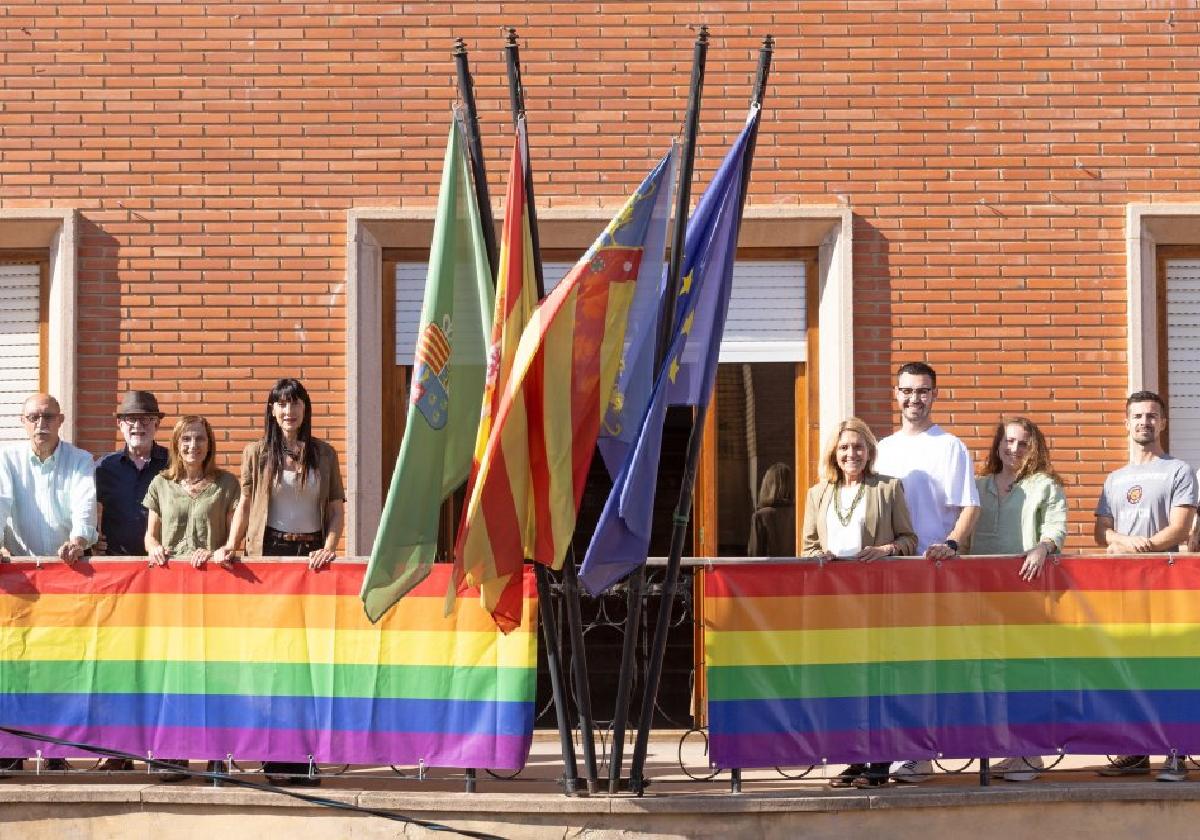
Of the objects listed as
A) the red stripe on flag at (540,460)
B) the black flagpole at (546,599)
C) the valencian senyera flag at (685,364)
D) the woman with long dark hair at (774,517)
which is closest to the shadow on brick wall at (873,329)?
the woman with long dark hair at (774,517)

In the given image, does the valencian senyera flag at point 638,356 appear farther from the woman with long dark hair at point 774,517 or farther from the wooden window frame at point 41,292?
the wooden window frame at point 41,292

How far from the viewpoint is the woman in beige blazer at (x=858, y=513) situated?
846cm

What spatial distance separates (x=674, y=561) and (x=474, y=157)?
83.5 inches

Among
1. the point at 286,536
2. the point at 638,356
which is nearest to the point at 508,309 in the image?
the point at 638,356

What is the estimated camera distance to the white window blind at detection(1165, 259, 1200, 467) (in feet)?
36.8

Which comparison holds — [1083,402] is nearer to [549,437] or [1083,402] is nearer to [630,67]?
[630,67]

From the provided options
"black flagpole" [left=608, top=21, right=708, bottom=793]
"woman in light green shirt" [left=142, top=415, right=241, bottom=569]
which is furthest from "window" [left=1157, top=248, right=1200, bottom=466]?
"woman in light green shirt" [left=142, top=415, right=241, bottom=569]

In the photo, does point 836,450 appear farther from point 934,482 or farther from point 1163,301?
point 1163,301

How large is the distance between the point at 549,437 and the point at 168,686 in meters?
2.33

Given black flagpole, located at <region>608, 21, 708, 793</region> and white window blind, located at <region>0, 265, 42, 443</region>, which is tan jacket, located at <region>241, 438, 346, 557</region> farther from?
white window blind, located at <region>0, 265, 42, 443</region>

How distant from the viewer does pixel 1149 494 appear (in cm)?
893

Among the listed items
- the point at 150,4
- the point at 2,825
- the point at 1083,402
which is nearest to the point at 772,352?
the point at 1083,402

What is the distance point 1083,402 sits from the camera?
35.9 feet

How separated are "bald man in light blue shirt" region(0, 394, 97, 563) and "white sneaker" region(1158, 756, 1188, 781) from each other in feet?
18.1
